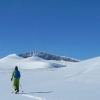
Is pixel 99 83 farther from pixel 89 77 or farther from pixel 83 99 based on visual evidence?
pixel 83 99

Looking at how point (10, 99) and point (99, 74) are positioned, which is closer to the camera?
point (10, 99)

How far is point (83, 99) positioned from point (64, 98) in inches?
40.2

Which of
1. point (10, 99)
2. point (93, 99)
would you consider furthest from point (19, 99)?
point (93, 99)

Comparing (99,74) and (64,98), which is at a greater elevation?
(99,74)

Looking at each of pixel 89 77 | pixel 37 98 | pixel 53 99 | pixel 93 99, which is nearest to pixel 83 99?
pixel 93 99

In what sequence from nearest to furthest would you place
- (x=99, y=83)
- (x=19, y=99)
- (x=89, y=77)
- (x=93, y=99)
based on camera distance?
(x=93, y=99)
(x=19, y=99)
(x=99, y=83)
(x=89, y=77)

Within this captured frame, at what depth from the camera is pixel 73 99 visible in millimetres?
13633

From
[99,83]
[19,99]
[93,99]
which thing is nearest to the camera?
[93,99]

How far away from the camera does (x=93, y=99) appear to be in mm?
13500

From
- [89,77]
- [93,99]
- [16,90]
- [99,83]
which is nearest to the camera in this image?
[93,99]

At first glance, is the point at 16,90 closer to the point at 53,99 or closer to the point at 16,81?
the point at 16,81

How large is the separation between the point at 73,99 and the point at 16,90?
546cm

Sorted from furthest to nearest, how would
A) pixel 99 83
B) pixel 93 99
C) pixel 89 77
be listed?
pixel 89 77, pixel 99 83, pixel 93 99

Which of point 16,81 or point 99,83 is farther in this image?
point 99,83
